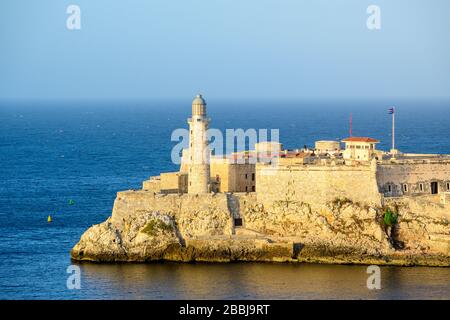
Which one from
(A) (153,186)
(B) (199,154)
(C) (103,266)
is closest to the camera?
(C) (103,266)

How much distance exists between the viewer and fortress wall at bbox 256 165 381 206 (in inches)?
2972

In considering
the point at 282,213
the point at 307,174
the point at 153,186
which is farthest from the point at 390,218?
the point at 153,186

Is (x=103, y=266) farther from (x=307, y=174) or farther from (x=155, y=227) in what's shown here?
(x=307, y=174)

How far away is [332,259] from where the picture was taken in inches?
2854

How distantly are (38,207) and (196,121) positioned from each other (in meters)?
19.1

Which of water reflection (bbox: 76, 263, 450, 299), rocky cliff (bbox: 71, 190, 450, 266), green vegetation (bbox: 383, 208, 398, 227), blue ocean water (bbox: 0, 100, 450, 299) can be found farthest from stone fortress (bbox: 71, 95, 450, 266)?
blue ocean water (bbox: 0, 100, 450, 299)

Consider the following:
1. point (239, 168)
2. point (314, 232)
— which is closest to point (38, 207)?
point (239, 168)

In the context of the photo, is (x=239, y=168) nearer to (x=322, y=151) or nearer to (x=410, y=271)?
(x=322, y=151)

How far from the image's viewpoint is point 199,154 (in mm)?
77500

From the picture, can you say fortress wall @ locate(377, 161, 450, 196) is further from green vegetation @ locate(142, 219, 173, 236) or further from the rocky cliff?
green vegetation @ locate(142, 219, 173, 236)

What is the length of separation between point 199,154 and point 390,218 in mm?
12153

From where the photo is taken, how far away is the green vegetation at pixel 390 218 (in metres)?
74.0

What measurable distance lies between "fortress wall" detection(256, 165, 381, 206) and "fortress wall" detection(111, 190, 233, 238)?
2742mm

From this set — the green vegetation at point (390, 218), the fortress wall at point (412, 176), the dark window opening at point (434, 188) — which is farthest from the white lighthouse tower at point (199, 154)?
the dark window opening at point (434, 188)
